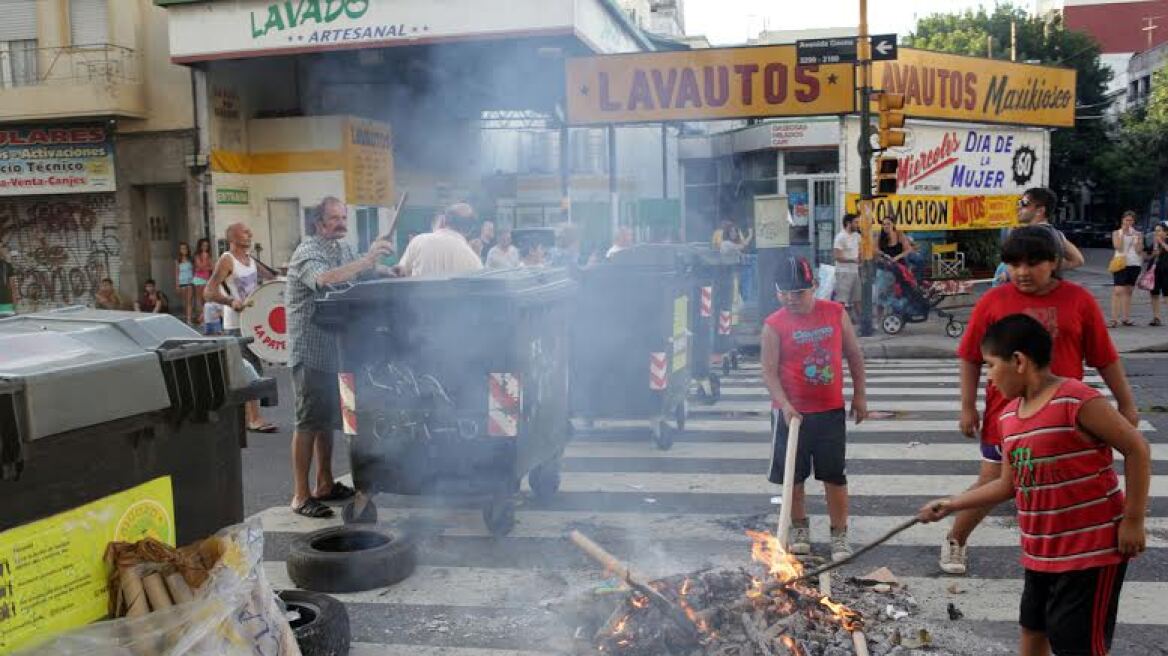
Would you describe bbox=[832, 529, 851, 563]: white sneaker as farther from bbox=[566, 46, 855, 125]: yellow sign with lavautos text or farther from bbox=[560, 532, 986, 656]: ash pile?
bbox=[566, 46, 855, 125]: yellow sign with lavautos text

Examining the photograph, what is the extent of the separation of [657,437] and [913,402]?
10.3 ft

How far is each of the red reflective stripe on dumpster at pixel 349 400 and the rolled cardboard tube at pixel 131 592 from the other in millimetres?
2729

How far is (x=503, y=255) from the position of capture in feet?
44.1

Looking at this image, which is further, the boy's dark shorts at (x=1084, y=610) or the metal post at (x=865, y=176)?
the metal post at (x=865, y=176)

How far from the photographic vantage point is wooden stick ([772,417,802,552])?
4.56 m

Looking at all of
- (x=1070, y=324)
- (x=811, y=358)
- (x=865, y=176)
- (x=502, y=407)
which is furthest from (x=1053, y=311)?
(x=865, y=176)

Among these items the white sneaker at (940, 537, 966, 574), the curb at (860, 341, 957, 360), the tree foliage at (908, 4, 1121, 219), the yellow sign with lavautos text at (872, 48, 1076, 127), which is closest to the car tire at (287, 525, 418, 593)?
the white sneaker at (940, 537, 966, 574)

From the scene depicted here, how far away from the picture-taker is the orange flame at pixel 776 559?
13.9 ft

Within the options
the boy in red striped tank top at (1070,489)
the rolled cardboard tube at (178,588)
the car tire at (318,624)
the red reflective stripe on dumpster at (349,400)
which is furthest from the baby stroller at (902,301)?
the rolled cardboard tube at (178,588)

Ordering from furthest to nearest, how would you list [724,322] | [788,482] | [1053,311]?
[724,322] < [788,482] < [1053,311]

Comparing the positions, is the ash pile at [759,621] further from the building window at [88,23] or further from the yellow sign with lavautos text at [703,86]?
the building window at [88,23]

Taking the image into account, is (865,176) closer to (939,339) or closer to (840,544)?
(939,339)

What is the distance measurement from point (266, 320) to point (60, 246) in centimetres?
1531

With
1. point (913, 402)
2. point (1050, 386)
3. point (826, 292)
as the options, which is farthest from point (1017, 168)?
point (1050, 386)
